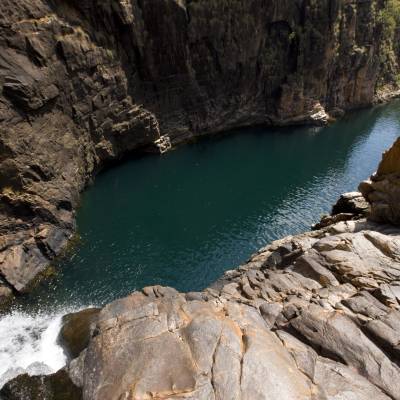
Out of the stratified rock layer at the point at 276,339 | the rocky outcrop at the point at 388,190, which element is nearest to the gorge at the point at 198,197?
the stratified rock layer at the point at 276,339

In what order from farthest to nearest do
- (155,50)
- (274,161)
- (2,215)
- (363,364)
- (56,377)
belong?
1. (274,161)
2. (155,50)
3. (2,215)
4. (56,377)
5. (363,364)

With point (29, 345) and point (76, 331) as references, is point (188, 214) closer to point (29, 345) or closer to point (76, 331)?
point (76, 331)

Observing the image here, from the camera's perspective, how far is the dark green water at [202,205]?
31.5 meters

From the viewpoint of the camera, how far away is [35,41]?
116 ft

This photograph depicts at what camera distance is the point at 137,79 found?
52750 millimetres

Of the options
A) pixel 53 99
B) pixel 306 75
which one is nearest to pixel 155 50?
pixel 53 99

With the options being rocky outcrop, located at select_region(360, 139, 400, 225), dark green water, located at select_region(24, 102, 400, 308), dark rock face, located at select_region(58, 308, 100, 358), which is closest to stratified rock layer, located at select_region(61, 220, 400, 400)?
rocky outcrop, located at select_region(360, 139, 400, 225)

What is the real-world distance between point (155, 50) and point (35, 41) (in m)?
21.3

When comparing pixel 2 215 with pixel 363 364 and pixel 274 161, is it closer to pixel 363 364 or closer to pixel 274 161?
pixel 363 364

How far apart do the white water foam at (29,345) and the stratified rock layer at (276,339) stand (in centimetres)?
670

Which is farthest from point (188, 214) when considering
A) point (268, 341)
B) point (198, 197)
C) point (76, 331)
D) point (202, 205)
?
point (268, 341)

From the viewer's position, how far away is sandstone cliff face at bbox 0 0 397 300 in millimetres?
33188

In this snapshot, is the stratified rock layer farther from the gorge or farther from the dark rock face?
the dark rock face

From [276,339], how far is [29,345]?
19616mm
